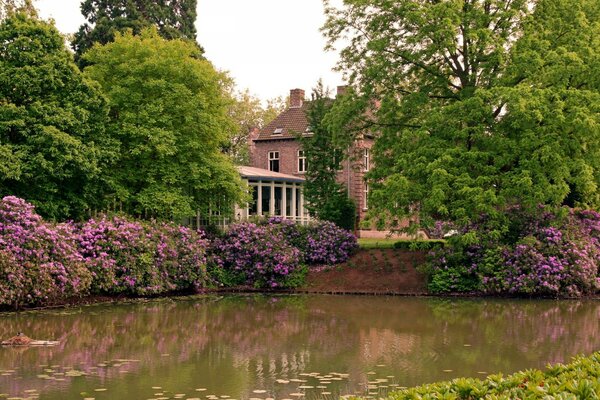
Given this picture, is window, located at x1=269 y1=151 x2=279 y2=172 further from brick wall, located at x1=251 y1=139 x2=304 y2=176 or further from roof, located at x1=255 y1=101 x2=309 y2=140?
roof, located at x1=255 y1=101 x2=309 y2=140

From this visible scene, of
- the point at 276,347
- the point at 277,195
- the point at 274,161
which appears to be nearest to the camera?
the point at 276,347

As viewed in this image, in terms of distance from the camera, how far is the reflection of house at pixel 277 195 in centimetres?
4266

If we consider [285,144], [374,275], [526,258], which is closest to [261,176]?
[285,144]

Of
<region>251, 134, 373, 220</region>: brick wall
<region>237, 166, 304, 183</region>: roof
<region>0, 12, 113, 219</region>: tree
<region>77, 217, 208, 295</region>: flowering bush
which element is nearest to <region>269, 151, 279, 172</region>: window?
<region>251, 134, 373, 220</region>: brick wall

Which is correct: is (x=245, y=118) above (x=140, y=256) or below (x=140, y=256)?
above

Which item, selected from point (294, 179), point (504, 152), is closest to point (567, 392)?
point (504, 152)

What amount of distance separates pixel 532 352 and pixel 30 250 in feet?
45.8

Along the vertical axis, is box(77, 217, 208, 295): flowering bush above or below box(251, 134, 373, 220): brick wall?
below

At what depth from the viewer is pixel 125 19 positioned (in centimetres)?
4319

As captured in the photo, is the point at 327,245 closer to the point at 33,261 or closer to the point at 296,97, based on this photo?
the point at 33,261

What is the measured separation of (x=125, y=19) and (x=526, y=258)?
89.2 feet

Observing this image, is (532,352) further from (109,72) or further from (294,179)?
(294,179)

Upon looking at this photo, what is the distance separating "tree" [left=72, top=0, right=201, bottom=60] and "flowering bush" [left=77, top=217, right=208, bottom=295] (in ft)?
59.1

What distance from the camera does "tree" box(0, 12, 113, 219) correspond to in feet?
81.0
